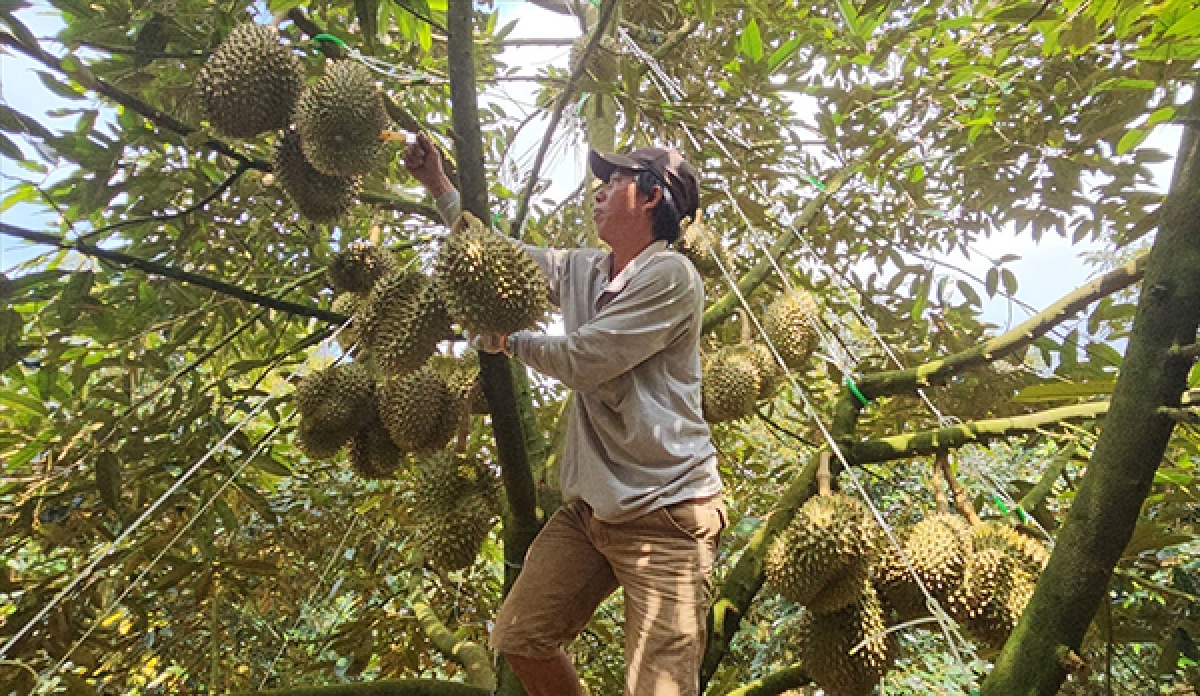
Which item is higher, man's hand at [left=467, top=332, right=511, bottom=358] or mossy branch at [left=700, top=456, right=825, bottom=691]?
man's hand at [left=467, top=332, right=511, bottom=358]

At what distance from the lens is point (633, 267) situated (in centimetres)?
182

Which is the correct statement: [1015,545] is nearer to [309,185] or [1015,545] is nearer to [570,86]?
[570,86]

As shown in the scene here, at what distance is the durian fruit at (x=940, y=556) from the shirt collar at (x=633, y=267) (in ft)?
3.14

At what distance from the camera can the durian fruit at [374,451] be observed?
202cm

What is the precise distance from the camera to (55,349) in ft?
6.21

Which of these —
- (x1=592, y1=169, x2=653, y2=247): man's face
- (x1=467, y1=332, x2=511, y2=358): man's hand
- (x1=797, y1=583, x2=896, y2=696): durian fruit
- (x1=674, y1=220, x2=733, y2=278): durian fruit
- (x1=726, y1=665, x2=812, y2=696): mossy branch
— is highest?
(x1=674, y1=220, x2=733, y2=278): durian fruit

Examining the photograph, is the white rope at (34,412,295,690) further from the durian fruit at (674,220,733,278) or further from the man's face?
the durian fruit at (674,220,733,278)

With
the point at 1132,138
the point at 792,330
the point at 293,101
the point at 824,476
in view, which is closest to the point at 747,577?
the point at 824,476

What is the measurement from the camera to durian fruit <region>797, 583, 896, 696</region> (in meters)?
1.81

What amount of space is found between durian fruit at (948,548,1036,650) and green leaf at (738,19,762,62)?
1.48 metres

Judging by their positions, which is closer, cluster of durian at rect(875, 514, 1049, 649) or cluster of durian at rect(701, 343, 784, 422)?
cluster of durian at rect(875, 514, 1049, 649)

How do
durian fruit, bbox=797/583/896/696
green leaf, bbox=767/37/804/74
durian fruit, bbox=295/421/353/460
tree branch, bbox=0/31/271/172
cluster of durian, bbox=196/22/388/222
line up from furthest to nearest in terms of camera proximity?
green leaf, bbox=767/37/804/74 → durian fruit, bbox=295/421/353/460 → durian fruit, bbox=797/583/896/696 → cluster of durian, bbox=196/22/388/222 → tree branch, bbox=0/31/271/172

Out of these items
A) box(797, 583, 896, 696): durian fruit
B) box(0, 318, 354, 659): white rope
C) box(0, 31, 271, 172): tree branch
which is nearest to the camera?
box(0, 318, 354, 659): white rope

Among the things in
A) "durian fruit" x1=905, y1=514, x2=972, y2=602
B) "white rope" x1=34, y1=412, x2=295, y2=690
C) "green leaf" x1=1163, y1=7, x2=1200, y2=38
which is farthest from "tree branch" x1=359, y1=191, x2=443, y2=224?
"green leaf" x1=1163, y1=7, x2=1200, y2=38
